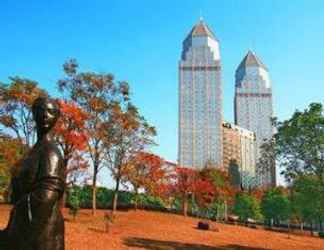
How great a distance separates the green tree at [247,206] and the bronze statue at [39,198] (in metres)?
80.0

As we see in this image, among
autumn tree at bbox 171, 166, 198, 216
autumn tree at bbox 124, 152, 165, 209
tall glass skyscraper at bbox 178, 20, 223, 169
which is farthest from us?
tall glass skyscraper at bbox 178, 20, 223, 169

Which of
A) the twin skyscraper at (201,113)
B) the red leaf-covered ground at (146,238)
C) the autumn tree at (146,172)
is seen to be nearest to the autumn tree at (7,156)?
the red leaf-covered ground at (146,238)

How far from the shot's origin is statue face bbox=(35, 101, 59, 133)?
4.93 meters

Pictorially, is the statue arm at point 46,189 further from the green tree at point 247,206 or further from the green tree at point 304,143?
the green tree at point 247,206

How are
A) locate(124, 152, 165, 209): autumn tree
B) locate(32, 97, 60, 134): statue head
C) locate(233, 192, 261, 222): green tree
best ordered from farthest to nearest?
locate(233, 192, 261, 222): green tree
locate(124, 152, 165, 209): autumn tree
locate(32, 97, 60, 134): statue head

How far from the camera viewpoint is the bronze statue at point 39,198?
4.32 m

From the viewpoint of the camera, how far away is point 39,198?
14.2ft

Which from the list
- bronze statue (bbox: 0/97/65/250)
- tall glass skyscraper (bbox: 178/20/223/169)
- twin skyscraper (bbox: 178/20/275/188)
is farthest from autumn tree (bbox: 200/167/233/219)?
tall glass skyscraper (bbox: 178/20/223/169)

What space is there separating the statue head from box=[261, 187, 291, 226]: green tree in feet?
241

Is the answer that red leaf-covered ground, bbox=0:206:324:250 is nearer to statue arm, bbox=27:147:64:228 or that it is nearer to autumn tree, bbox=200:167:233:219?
statue arm, bbox=27:147:64:228

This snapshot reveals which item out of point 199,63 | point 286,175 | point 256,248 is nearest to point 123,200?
point 256,248

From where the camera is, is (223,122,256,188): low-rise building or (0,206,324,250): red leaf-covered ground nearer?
Answer: (0,206,324,250): red leaf-covered ground

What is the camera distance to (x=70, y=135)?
34.5m

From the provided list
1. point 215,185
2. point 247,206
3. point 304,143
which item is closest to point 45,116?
point 304,143
